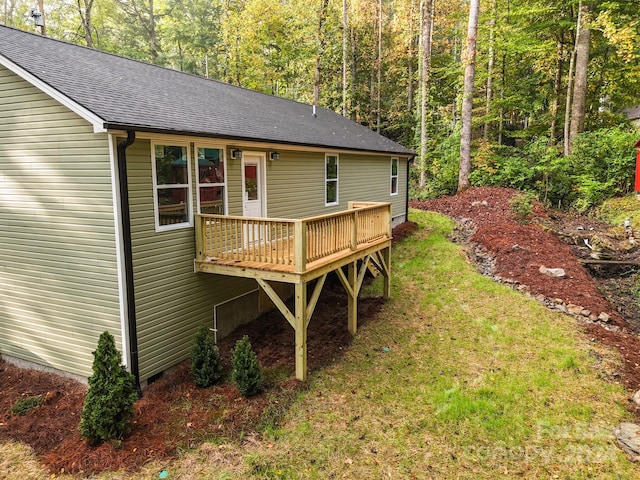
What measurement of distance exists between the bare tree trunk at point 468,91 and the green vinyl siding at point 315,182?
4.89 m

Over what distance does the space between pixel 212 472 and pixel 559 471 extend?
169 inches

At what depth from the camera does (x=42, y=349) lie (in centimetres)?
730

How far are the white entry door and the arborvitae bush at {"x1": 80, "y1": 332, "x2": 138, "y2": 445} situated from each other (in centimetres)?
399

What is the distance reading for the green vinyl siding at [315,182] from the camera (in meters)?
9.71

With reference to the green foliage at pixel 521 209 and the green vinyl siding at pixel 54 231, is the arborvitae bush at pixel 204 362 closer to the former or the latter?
the green vinyl siding at pixel 54 231

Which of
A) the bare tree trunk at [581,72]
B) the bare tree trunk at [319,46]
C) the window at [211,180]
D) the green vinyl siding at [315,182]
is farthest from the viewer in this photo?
the bare tree trunk at [319,46]

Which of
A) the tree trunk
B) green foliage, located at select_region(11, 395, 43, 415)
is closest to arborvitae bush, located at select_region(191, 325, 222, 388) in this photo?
green foliage, located at select_region(11, 395, 43, 415)

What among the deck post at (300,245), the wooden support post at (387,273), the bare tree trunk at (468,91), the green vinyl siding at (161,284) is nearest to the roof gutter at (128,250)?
the green vinyl siding at (161,284)

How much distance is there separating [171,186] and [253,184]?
2.30 meters

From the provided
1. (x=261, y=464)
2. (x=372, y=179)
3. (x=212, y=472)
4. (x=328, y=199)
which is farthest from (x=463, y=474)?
(x=372, y=179)

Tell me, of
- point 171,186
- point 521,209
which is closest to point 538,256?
point 521,209

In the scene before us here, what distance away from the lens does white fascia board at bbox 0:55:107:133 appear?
5.54 m

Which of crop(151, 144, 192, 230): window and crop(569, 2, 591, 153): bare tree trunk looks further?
crop(569, 2, 591, 153): bare tree trunk

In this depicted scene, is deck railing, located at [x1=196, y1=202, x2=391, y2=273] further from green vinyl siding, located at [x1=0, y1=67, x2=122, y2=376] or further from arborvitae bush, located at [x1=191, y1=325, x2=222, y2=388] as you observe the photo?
green vinyl siding, located at [x1=0, y1=67, x2=122, y2=376]
